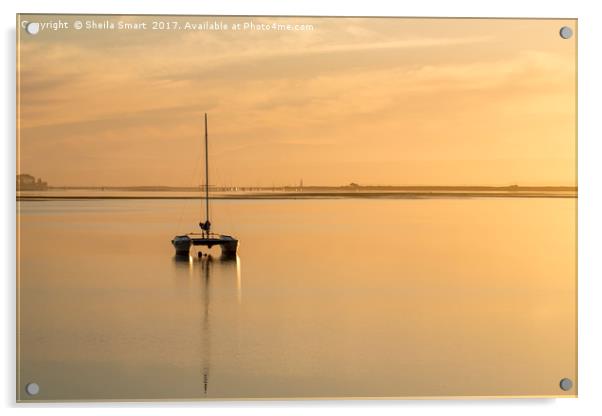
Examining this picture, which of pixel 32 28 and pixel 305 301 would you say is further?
pixel 305 301

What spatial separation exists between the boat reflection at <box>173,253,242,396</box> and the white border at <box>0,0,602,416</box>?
0.31m

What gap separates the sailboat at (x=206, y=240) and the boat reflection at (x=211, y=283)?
0.09 feet

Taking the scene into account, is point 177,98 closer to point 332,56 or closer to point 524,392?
point 332,56

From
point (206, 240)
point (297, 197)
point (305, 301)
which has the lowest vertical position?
point (305, 301)

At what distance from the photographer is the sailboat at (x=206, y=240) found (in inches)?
120

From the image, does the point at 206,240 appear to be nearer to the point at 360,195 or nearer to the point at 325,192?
the point at 325,192

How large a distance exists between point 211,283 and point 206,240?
167 millimetres

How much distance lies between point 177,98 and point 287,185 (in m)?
0.53

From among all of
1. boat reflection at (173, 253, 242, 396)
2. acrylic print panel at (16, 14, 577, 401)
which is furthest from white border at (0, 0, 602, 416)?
boat reflection at (173, 253, 242, 396)

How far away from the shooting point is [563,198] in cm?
307

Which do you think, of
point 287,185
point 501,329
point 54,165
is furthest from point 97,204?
point 501,329

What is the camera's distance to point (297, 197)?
3096mm
